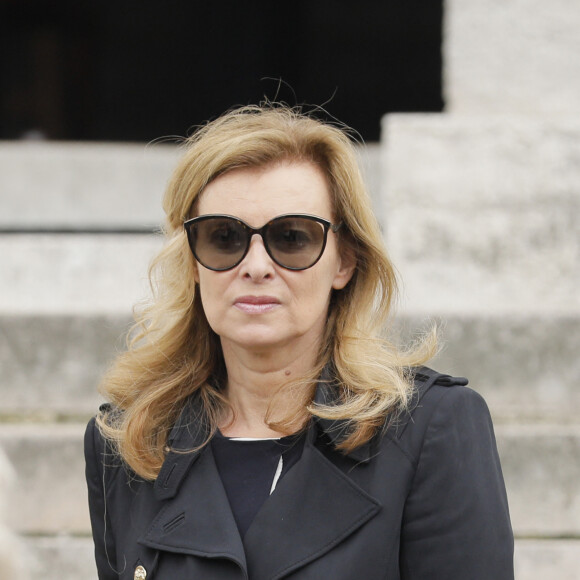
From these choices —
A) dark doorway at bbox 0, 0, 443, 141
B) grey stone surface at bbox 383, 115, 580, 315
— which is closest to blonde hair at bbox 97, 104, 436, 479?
grey stone surface at bbox 383, 115, 580, 315

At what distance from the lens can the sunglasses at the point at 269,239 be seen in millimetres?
1905

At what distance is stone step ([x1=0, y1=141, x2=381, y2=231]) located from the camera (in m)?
5.14

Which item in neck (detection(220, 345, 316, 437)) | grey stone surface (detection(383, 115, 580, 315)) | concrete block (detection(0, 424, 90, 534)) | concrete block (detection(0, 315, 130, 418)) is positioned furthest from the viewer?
grey stone surface (detection(383, 115, 580, 315))

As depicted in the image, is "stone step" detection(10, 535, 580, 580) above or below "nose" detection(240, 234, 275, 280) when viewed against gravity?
below

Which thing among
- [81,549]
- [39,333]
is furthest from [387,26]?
[81,549]

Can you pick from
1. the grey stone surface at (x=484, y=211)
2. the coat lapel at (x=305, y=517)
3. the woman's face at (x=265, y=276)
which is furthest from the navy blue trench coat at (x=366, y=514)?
the grey stone surface at (x=484, y=211)

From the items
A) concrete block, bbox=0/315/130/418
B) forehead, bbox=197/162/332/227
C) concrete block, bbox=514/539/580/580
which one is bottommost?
concrete block, bbox=514/539/580/580

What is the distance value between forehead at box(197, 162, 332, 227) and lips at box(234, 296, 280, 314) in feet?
0.49

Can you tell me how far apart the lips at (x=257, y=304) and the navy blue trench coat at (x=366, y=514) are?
0.70 ft

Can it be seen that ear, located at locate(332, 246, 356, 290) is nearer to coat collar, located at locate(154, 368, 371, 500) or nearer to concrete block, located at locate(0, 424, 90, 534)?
coat collar, located at locate(154, 368, 371, 500)

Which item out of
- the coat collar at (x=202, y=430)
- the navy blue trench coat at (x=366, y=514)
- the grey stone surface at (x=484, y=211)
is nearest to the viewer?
the navy blue trench coat at (x=366, y=514)

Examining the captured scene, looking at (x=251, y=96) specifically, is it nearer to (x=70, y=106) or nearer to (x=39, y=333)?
(x=70, y=106)

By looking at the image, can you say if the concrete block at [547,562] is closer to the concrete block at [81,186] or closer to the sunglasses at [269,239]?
the sunglasses at [269,239]

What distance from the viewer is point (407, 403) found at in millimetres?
1877
